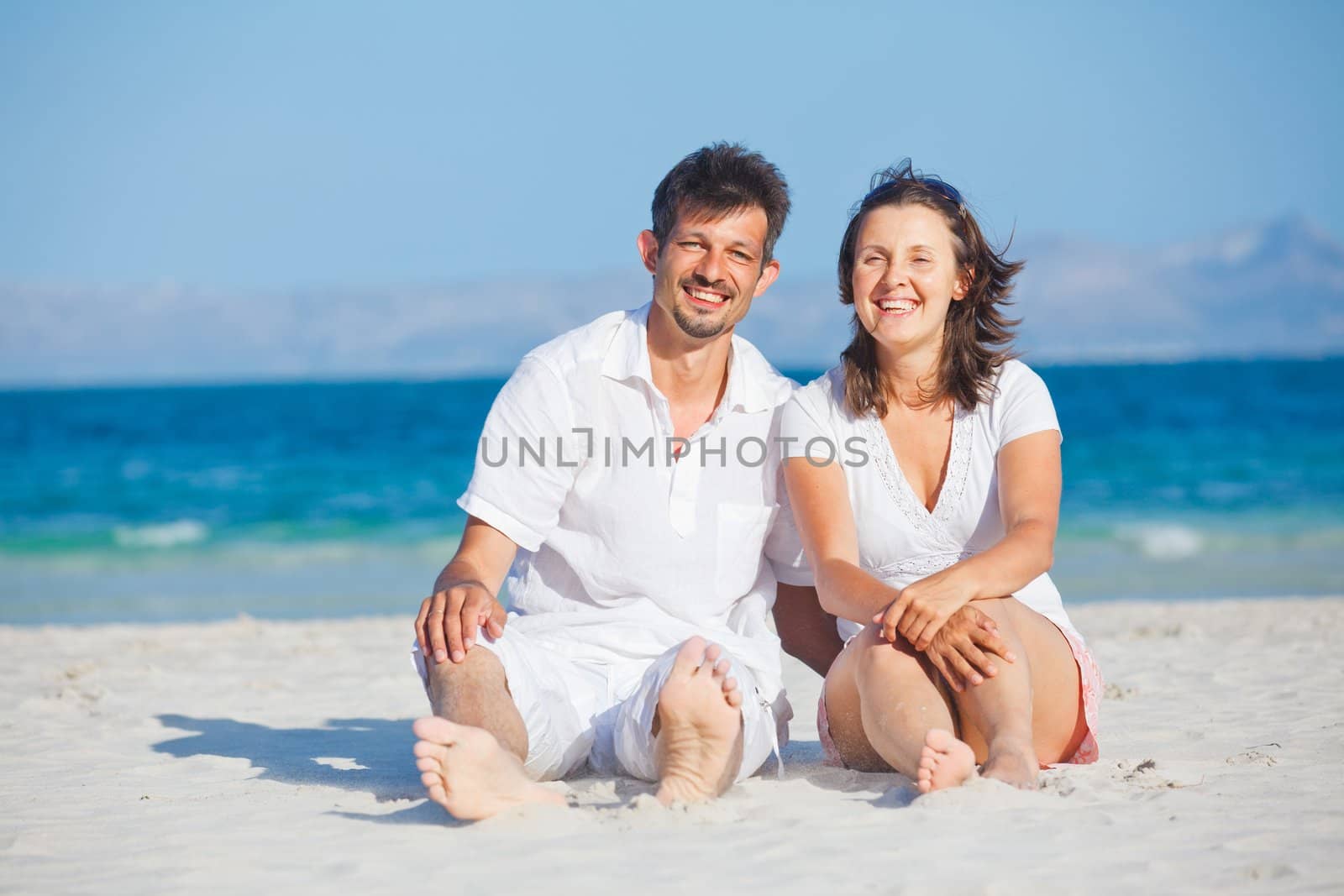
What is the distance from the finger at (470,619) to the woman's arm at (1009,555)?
3.06 ft

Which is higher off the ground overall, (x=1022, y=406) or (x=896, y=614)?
(x=1022, y=406)

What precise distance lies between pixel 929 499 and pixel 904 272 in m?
0.60

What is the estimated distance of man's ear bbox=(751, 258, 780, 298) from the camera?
3.42 metres

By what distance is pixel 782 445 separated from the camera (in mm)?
3299

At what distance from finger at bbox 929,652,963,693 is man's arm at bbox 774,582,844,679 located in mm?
608

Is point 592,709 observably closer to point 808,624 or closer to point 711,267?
point 808,624

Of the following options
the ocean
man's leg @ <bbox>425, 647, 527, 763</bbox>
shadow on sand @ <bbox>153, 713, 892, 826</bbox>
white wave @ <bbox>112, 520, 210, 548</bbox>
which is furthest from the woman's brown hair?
white wave @ <bbox>112, 520, 210, 548</bbox>

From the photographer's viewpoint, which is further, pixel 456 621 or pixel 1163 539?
pixel 1163 539

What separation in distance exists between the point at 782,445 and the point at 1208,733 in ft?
Result: 5.50

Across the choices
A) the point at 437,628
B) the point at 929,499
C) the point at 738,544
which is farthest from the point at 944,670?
the point at 437,628

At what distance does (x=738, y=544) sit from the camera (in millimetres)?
3283

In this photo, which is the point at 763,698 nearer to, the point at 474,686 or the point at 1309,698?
the point at 474,686

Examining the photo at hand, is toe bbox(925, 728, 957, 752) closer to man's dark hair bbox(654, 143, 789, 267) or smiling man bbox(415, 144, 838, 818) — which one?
smiling man bbox(415, 144, 838, 818)

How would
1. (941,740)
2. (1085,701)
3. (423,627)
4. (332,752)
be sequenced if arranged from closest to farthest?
(941,740) < (423,627) < (1085,701) < (332,752)
